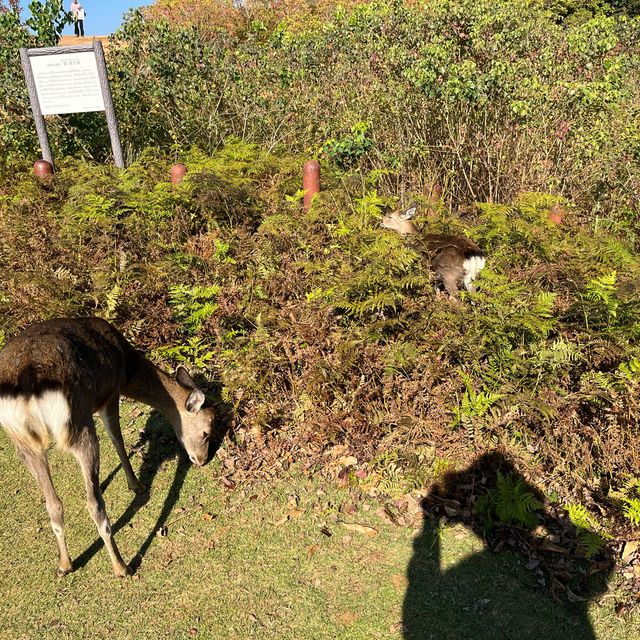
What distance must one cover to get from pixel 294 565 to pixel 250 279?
296cm

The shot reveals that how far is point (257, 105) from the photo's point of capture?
9.26 metres

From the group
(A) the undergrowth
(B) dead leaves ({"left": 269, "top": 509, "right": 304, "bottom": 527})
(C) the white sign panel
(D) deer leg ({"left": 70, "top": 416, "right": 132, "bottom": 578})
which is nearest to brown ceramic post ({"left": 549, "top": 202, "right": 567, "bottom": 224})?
(A) the undergrowth

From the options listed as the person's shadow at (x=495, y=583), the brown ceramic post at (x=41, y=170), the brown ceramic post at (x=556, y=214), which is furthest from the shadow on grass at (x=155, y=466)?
the brown ceramic post at (x=41, y=170)

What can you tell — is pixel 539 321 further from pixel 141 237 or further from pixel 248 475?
pixel 141 237

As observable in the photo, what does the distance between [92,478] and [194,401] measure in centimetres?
118

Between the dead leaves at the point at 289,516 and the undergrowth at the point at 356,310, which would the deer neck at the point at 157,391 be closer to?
the undergrowth at the point at 356,310

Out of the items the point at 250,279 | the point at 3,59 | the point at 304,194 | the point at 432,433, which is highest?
the point at 3,59

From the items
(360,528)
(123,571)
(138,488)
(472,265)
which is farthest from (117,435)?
(472,265)

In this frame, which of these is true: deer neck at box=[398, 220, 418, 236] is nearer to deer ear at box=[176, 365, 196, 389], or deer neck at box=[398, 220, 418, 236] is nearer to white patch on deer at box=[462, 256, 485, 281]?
white patch on deer at box=[462, 256, 485, 281]

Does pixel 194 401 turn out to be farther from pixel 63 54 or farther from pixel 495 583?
pixel 63 54

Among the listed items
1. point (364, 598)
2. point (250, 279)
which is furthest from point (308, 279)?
point (364, 598)

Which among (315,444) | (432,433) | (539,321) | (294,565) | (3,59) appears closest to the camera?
(294,565)

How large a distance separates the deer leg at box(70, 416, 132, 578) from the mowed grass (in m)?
0.35

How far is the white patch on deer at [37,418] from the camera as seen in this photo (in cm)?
334
